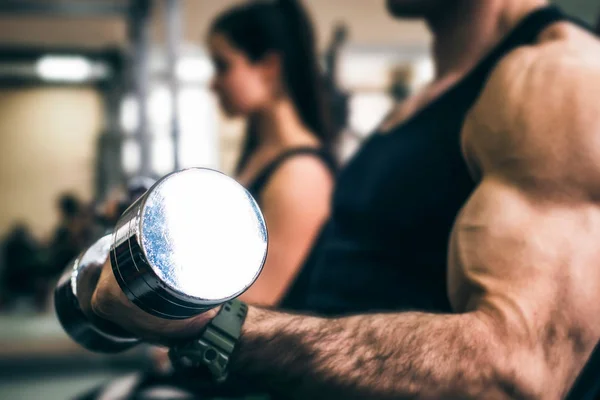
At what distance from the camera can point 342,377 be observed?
0.52m

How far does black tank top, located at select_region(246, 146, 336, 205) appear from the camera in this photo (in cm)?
132

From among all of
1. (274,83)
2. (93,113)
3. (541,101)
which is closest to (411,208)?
(541,101)

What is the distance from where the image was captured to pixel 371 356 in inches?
20.7

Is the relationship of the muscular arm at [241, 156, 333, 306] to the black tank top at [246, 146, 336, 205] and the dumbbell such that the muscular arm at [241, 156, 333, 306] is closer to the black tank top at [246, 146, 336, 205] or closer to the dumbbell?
the black tank top at [246, 146, 336, 205]

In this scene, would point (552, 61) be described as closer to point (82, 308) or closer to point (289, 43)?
point (82, 308)

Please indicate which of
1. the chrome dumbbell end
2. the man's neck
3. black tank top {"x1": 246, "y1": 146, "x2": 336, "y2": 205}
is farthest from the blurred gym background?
the chrome dumbbell end

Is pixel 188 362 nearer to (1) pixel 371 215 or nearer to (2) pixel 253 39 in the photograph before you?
(1) pixel 371 215

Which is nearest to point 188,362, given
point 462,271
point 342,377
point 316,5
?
point 342,377

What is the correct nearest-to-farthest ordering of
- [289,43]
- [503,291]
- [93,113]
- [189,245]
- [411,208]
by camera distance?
[189,245] < [503,291] < [411,208] < [289,43] < [93,113]

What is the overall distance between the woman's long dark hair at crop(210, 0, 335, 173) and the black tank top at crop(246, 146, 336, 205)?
6 cm

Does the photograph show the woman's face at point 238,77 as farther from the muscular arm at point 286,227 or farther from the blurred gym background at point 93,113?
the blurred gym background at point 93,113

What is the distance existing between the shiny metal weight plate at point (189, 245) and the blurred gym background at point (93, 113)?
1903 mm

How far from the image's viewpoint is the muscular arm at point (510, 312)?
20.2 inches

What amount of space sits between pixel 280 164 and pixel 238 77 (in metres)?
0.31
